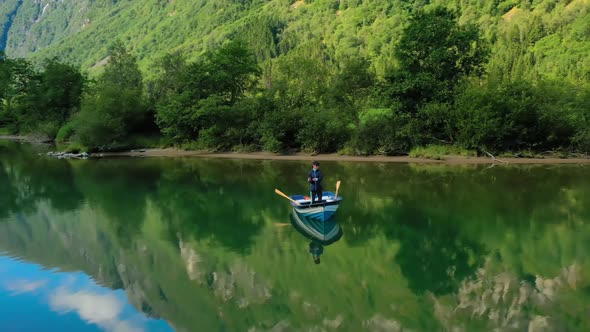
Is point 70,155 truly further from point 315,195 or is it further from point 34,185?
point 315,195

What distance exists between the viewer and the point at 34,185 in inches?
1196

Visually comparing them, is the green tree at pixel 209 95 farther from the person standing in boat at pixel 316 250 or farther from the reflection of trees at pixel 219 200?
the person standing in boat at pixel 316 250

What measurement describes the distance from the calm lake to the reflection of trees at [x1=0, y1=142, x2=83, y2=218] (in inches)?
10.0

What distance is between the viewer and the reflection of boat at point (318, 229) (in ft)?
55.9

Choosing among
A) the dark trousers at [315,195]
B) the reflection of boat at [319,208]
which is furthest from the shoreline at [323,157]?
the reflection of boat at [319,208]

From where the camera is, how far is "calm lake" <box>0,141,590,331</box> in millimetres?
11406

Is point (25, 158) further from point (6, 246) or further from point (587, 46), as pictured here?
point (587, 46)

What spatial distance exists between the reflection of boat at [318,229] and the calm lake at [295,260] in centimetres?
50

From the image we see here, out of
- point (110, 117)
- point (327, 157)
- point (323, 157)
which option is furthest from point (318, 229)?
point (110, 117)

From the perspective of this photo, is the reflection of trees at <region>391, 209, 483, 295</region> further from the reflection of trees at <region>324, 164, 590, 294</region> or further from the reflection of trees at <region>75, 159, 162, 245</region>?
the reflection of trees at <region>75, 159, 162, 245</region>

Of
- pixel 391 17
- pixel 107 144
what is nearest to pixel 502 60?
pixel 391 17

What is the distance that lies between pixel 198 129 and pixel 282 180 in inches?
878

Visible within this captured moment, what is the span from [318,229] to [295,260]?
3251 millimetres

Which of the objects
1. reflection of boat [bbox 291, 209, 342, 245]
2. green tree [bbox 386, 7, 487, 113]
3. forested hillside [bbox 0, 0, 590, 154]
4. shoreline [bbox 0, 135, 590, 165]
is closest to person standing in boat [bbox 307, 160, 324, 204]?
reflection of boat [bbox 291, 209, 342, 245]
